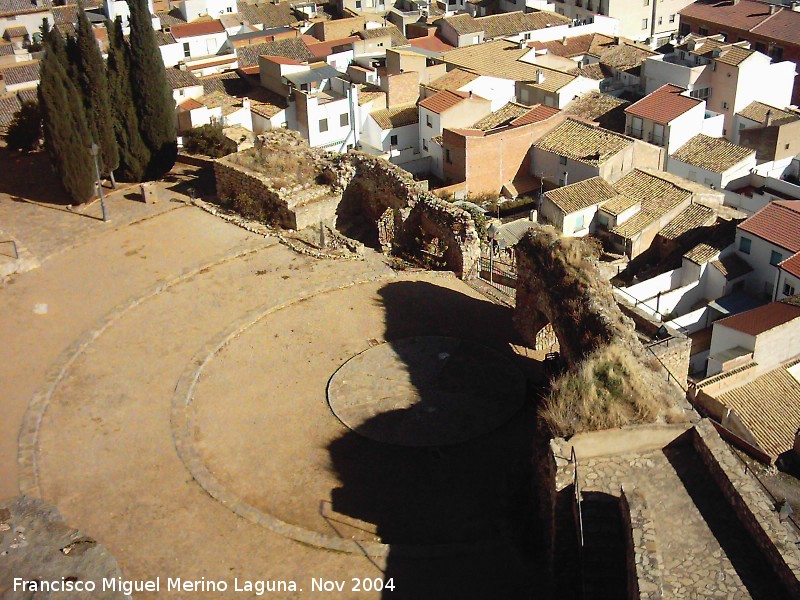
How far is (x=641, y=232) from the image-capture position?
3569 cm

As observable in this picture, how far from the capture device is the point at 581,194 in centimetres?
3772

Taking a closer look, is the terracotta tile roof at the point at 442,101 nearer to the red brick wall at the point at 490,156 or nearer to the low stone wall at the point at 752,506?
the red brick wall at the point at 490,156

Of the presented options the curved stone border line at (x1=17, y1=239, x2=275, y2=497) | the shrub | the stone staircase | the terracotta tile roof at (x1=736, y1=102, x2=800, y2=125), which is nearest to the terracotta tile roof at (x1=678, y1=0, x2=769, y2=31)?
the terracotta tile roof at (x1=736, y1=102, x2=800, y2=125)

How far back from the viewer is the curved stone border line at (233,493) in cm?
1488

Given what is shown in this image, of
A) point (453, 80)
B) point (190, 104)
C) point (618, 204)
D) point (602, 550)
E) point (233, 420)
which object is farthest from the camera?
point (453, 80)

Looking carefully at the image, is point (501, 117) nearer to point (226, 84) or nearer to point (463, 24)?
point (226, 84)

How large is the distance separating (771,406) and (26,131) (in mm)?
25588

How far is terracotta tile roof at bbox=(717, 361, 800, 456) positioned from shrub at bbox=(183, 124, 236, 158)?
18422 millimetres

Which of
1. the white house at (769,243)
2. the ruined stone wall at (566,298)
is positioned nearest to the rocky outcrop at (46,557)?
the ruined stone wall at (566,298)

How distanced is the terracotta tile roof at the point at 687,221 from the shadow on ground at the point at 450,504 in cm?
1945

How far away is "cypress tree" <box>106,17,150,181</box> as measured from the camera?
28.2 metres

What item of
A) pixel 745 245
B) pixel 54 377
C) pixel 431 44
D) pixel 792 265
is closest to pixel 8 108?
pixel 54 377

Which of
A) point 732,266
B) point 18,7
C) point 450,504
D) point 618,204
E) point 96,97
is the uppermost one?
point 96,97

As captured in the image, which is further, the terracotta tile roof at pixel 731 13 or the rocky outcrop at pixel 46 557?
the terracotta tile roof at pixel 731 13
